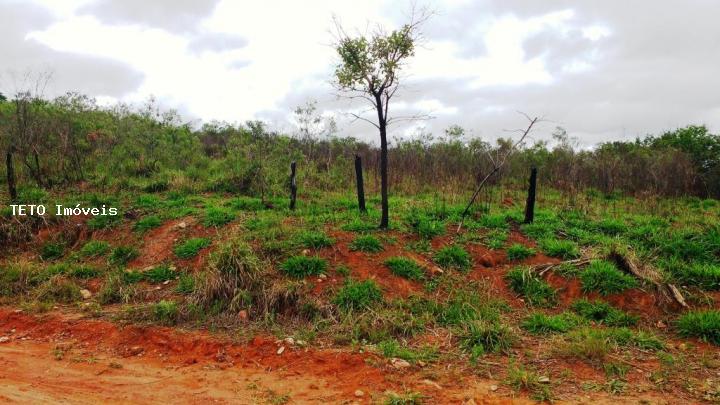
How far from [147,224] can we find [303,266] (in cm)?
361

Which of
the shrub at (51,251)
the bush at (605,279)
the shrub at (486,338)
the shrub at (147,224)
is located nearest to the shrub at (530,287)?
the bush at (605,279)

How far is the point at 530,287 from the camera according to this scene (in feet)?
21.4

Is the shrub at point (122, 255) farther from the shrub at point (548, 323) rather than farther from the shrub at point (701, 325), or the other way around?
the shrub at point (701, 325)

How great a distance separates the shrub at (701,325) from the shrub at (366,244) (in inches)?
155

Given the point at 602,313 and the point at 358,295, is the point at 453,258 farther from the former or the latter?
the point at 602,313

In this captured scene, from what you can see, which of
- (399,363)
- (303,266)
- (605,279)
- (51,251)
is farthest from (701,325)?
(51,251)

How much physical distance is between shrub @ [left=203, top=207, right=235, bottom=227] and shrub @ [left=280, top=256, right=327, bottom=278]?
2173 mm

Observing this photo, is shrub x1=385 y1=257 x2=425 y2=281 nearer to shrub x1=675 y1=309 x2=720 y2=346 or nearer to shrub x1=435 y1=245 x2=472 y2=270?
shrub x1=435 y1=245 x2=472 y2=270

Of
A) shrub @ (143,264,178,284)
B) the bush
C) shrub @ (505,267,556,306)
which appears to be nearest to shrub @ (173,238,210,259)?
shrub @ (143,264,178,284)

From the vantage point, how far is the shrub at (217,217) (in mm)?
8328

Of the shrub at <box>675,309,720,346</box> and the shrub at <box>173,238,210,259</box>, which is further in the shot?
the shrub at <box>173,238,210,259</box>

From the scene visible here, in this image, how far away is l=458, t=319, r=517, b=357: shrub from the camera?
4.94 metres

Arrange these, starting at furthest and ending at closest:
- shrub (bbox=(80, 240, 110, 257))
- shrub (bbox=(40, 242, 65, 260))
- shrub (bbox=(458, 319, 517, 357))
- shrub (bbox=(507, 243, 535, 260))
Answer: shrub (bbox=(40, 242, 65, 260))
shrub (bbox=(80, 240, 110, 257))
shrub (bbox=(507, 243, 535, 260))
shrub (bbox=(458, 319, 517, 357))

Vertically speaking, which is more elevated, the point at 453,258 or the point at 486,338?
the point at 453,258
